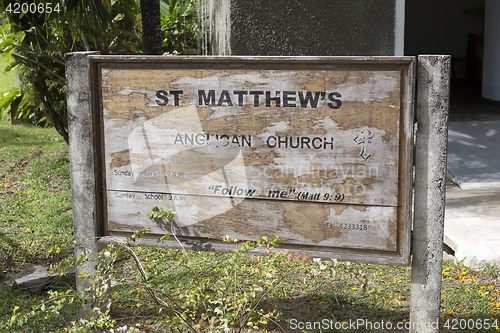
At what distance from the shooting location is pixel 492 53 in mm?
10125

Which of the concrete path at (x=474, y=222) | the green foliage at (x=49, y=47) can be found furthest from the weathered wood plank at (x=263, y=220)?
the green foliage at (x=49, y=47)

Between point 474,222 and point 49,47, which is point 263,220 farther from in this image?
point 49,47

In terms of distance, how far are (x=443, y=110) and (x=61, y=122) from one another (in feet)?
Answer: 19.4

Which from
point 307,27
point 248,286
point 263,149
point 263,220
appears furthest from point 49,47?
point 263,220

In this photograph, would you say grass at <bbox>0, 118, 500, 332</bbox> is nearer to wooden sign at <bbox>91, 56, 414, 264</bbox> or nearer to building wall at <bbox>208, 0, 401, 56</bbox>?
wooden sign at <bbox>91, 56, 414, 264</bbox>

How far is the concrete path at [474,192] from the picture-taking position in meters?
3.88

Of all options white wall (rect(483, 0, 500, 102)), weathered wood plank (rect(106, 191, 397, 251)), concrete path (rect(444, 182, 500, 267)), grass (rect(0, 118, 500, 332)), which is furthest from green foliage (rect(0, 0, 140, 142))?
white wall (rect(483, 0, 500, 102))

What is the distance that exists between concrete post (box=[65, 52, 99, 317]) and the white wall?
9.21m

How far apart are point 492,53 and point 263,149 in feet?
30.5

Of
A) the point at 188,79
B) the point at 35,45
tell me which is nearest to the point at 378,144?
the point at 188,79

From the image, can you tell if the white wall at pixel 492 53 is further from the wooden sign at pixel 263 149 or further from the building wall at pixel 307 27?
the wooden sign at pixel 263 149

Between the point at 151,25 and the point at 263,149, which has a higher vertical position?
the point at 151,25

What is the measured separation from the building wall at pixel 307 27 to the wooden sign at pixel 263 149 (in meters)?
3.06

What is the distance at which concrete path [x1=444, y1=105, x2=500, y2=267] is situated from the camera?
12.7 feet
